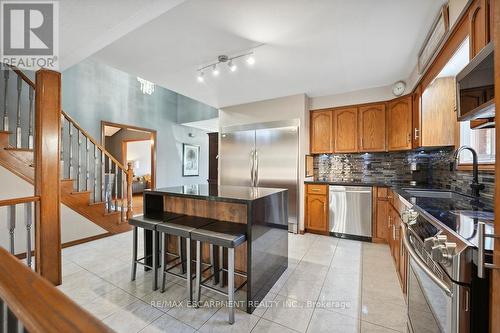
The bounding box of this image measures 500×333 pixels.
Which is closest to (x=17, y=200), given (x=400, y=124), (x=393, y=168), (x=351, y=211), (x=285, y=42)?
(x=285, y=42)

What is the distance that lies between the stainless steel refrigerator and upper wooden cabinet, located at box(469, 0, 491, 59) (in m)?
2.45

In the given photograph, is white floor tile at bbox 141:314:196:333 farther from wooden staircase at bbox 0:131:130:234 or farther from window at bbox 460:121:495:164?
window at bbox 460:121:495:164

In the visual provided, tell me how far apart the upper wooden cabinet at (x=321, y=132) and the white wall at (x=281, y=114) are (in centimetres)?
13

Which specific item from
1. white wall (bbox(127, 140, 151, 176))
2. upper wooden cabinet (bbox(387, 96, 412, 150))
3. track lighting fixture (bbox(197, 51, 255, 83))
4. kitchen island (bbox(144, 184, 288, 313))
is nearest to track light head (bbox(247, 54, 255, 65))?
track lighting fixture (bbox(197, 51, 255, 83))

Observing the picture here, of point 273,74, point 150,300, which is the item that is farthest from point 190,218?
point 273,74

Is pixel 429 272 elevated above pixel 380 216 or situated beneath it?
elevated above

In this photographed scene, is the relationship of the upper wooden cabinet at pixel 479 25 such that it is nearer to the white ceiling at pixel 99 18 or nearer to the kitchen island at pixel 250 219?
the kitchen island at pixel 250 219

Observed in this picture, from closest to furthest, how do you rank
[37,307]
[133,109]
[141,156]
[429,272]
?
[37,307] → [429,272] → [133,109] → [141,156]

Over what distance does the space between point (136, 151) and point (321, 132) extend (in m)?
8.35

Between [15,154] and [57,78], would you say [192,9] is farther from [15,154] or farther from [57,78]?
[15,154]

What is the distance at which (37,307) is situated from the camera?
1.70 feet

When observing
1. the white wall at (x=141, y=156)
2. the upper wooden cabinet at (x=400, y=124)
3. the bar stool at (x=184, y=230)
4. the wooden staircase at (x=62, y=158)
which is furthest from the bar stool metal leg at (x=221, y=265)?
the white wall at (x=141, y=156)

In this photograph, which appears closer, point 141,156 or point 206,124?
point 206,124

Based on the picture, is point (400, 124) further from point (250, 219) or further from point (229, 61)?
point (250, 219)
